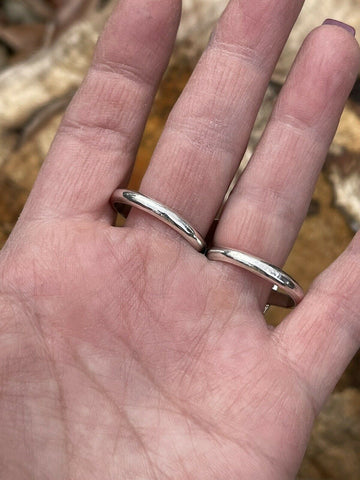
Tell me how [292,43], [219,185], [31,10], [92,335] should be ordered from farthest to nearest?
1. [31,10]
2. [292,43]
3. [219,185]
4. [92,335]

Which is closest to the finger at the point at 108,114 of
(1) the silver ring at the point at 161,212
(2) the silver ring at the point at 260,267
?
(1) the silver ring at the point at 161,212

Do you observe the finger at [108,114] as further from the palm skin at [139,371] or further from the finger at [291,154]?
the finger at [291,154]

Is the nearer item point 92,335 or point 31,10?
point 92,335

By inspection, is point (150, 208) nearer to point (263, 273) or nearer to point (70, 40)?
point (263, 273)

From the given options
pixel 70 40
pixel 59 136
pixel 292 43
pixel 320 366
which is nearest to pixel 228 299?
pixel 320 366

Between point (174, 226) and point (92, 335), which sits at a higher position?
point (174, 226)

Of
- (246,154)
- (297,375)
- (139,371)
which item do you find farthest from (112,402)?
(246,154)

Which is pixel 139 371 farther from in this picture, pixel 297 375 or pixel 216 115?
pixel 216 115
